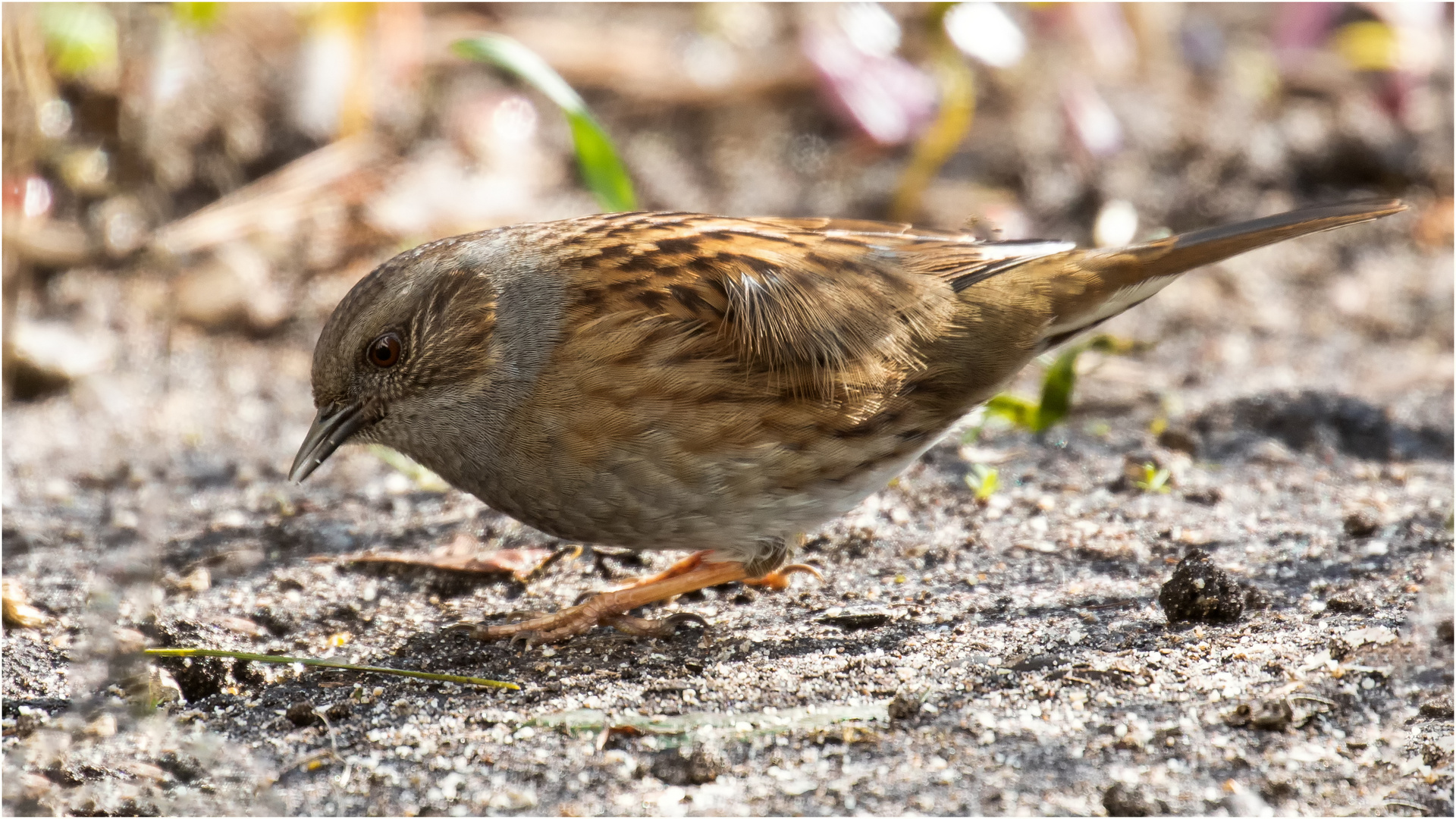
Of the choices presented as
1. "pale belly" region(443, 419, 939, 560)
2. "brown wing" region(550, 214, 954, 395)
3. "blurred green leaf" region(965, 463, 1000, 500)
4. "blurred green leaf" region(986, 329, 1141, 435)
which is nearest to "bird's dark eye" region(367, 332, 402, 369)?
"pale belly" region(443, 419, 939, 560)

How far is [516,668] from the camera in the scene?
348 centimetres

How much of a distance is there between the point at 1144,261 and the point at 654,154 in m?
3.54

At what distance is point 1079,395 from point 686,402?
7.61 feet

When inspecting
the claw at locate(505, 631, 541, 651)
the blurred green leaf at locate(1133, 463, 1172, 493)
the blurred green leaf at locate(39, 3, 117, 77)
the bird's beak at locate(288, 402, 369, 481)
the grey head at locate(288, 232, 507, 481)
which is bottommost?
the claw at locate(505, 631, 541, 651)

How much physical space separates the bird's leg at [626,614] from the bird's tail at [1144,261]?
1.21 metres

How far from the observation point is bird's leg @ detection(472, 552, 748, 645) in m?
3.66

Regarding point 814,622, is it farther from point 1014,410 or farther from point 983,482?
point 1014,410

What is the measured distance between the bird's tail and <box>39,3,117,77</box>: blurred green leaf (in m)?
4.64

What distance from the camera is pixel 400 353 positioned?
3738mm

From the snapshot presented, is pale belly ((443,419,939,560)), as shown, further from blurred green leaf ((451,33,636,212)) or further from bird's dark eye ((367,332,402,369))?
blurred green leaf ((451,33,636,212))

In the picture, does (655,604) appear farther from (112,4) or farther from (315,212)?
(112,4)

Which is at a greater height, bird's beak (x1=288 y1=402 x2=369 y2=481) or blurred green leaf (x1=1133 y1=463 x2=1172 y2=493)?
bird's beak (x1=288 y1=402 x2=369 y2=481)

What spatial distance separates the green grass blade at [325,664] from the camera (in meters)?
3.34

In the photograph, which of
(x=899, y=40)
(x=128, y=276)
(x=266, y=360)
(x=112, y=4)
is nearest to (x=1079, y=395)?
(x=899, y=40)
